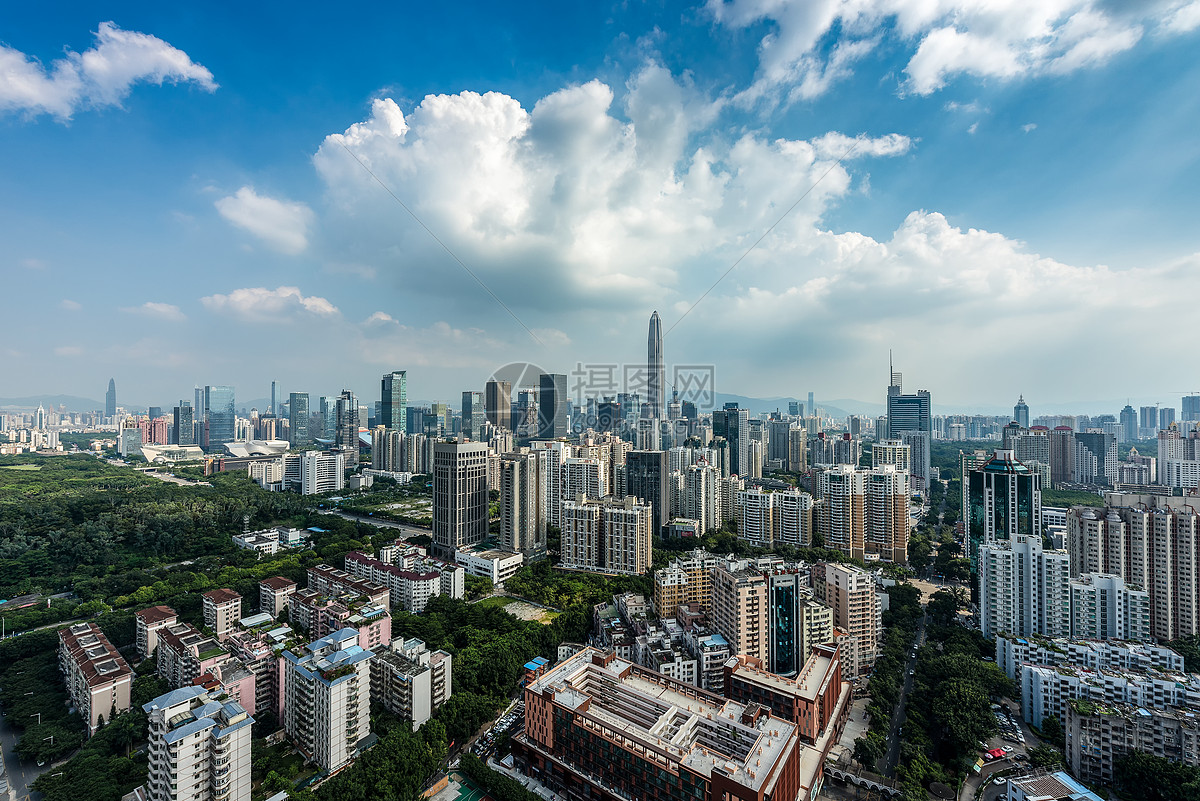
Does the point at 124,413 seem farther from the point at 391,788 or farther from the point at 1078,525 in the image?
the point at 1078,525

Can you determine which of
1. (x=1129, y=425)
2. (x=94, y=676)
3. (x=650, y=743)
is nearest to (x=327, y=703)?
(x=94, y=676)

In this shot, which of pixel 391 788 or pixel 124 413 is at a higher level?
pixel 124 413

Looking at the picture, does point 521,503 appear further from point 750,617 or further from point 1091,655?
point 1091,655

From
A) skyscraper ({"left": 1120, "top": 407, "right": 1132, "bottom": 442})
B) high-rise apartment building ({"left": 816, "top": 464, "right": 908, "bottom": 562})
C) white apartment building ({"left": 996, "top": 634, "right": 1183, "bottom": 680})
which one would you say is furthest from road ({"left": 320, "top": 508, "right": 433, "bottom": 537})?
skyscraper ({"left": 1120, "top": 407, "right": 1132, "bottom": 442})

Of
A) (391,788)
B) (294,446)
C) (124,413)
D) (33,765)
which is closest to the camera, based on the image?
(391,788)

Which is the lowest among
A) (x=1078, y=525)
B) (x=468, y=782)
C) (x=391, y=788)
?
(x=468, y=782)

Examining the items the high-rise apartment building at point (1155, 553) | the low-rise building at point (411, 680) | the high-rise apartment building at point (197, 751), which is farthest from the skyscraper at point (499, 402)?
the high-rise apartment building at point (1155, 553)

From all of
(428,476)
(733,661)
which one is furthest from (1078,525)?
(428,476)

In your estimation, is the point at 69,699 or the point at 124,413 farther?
the point at 124,413

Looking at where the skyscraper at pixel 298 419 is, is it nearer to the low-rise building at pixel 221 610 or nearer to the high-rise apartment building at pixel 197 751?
the low-rise building at pixel 221 610
